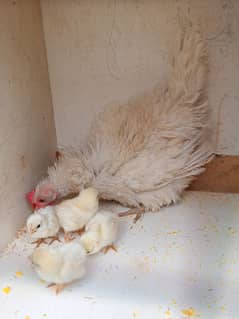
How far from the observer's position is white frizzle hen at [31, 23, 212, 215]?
1.22 meters

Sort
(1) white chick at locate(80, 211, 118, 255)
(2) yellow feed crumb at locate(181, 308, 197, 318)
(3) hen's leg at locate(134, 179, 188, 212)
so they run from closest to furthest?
(2) yellow feed crumb at locate(181, 308, 197, 318), (1) white chick at locate(80, 211, 118, 255), (3) hen's leg at locate(134, 179, 188, 212)

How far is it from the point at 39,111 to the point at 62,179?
23cm

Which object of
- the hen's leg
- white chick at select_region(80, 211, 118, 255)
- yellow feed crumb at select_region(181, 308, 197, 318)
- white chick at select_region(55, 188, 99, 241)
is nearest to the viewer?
yellow feed crumb at select_region(181, 308, 197, 318)

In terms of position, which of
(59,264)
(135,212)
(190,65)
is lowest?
(135,212)

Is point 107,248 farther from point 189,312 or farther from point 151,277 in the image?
point 189,312

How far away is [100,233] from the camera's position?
3.52 ft

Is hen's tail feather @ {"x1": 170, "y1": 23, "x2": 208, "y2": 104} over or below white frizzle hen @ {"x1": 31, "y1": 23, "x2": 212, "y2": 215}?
over

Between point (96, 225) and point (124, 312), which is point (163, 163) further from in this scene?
point (124, 312)

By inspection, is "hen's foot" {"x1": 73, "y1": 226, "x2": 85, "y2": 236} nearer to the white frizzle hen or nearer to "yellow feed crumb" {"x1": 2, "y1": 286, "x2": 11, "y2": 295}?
the white frizzle hen

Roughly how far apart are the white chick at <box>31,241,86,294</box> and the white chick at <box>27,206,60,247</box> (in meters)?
0.13

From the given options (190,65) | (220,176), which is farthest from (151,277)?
(190,65)

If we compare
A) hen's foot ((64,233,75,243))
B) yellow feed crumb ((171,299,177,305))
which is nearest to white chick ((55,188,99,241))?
hen's foot ((64,233,75,243))

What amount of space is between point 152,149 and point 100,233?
1.01 ft

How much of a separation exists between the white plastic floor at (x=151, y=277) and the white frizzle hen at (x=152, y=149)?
0.35ft
